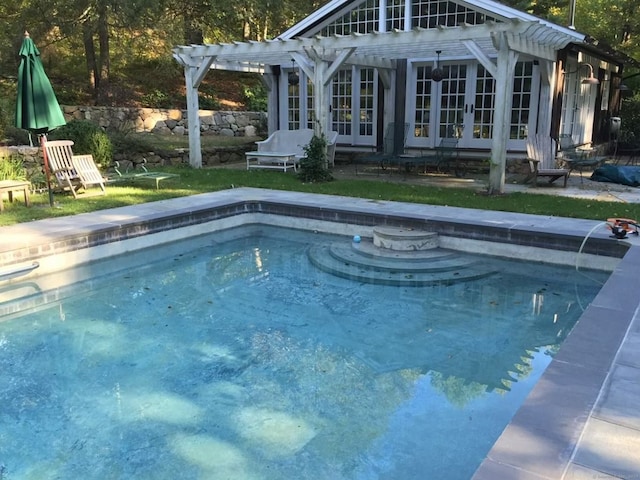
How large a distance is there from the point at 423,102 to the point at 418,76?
599 millimetres

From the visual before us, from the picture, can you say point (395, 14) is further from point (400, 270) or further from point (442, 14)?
point (400, 270)

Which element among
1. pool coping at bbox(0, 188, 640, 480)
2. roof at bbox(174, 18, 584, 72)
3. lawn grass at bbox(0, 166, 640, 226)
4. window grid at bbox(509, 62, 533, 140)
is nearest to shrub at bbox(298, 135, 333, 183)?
lawn grass at bbox(0, 166, 640, 226)

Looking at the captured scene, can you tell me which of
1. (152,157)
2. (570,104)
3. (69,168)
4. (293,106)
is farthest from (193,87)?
(570,104)

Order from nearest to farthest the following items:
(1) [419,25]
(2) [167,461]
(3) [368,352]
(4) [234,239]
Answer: (2) [167,461] < (3) [368,352] < (4) [234,239] < (1) [419,25]

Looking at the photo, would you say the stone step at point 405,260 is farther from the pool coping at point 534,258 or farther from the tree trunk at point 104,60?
the tree trunk at point 104,60

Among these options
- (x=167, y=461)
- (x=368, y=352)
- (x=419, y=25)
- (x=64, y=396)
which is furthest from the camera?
(x=419, y=25)

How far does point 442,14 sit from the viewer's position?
12188 millimetres

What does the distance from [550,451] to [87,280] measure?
516 cm

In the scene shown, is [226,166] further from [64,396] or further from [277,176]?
[64,396]

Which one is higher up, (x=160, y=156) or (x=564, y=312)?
(x=160, y=156)

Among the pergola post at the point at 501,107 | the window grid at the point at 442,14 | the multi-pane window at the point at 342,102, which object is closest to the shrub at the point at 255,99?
the multi-pane window at the point at 342,102

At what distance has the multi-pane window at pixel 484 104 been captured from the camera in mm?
11930

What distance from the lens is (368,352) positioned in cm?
455

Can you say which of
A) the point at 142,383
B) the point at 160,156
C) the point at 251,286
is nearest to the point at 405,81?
the point at 160,156
